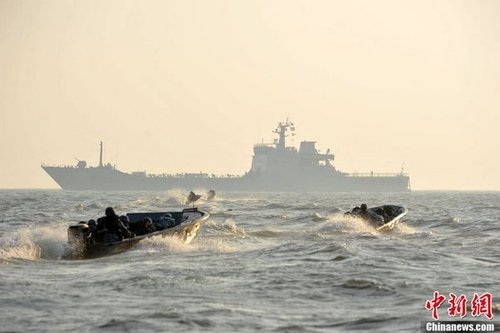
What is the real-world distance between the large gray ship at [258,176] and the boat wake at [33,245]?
533 feet

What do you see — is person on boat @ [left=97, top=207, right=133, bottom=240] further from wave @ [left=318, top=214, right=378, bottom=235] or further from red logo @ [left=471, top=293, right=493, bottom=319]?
wave @ [left=318, top=214, right=378, bottom=235]

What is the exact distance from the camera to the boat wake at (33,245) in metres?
24.5

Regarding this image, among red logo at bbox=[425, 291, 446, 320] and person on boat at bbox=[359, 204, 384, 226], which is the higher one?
person on boat at bbox=[359, 204, 384, 226]

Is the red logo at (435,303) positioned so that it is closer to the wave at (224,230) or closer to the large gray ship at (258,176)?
the wave at (224,230)

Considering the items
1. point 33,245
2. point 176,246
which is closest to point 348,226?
point 176,246

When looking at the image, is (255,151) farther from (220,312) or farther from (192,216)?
(220,312)

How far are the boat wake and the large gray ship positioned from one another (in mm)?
162537

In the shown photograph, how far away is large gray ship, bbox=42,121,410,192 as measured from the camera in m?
190

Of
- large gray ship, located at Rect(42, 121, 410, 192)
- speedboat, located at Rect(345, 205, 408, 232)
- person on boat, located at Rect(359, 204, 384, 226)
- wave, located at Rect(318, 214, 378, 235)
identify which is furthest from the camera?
large gray ship, located at Rect(42, 121, 410, 192)

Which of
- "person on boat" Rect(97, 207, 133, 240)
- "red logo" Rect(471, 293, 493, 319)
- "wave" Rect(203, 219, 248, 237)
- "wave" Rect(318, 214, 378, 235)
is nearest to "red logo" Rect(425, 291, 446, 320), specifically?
"red logo" Rect(471, 293, 493, 319)


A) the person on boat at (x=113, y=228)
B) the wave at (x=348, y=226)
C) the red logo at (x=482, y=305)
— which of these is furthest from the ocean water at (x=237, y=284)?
the wave at (x=348, y=226)

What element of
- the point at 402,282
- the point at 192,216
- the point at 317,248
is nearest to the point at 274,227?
the point at 192,216

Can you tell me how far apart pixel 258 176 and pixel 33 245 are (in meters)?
166

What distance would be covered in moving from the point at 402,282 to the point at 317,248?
799 cm
